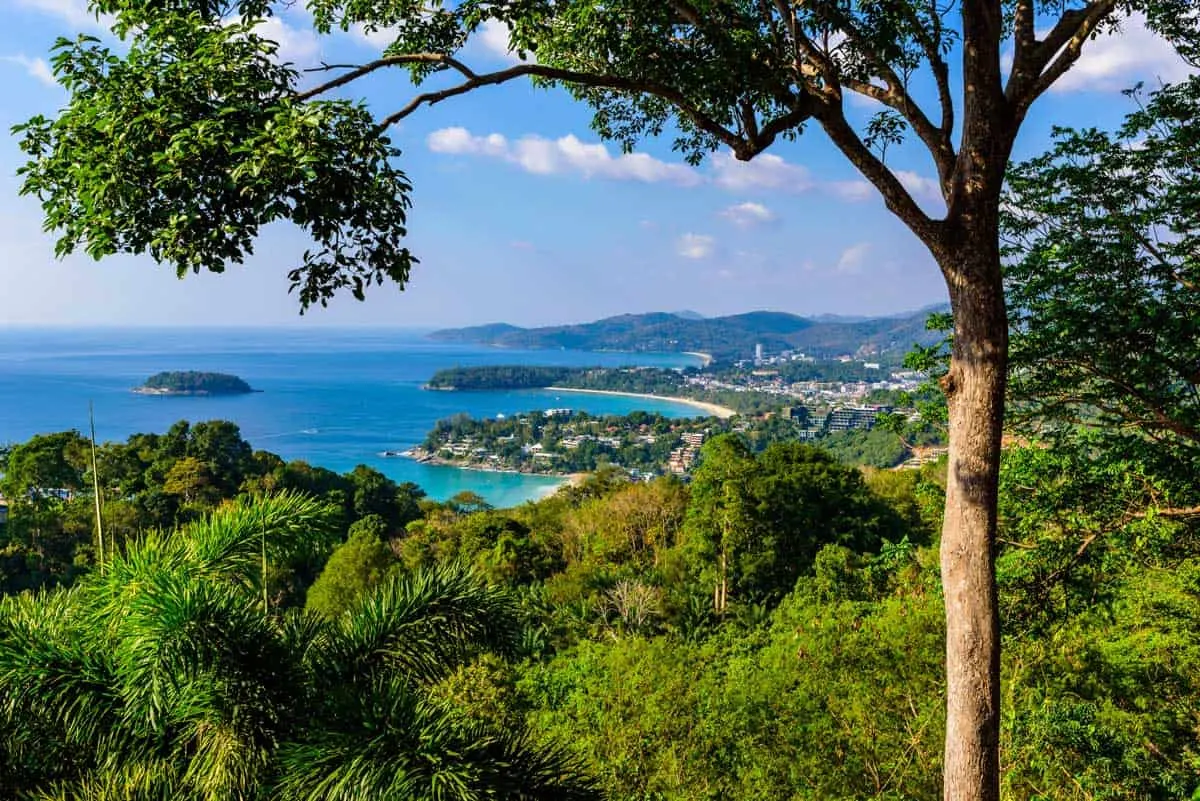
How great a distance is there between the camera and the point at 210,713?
2742mm

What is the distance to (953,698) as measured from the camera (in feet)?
8.59

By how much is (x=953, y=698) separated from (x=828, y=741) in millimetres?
3688

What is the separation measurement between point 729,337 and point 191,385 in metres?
120

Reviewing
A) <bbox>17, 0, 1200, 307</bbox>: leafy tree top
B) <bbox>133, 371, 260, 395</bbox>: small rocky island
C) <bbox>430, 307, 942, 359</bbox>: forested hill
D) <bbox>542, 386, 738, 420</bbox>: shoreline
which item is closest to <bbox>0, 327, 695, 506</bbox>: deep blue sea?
<bbox>133, 371, 260, 395</bbox>: small rocky island

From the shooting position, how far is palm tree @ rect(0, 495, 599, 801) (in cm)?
264

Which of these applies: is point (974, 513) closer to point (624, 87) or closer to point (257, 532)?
point (624, 87)

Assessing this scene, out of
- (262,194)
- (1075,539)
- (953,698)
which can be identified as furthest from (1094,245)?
(262,194)

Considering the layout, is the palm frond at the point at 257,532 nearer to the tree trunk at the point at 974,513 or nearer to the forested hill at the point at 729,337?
the tree trunk at the point at 974,513

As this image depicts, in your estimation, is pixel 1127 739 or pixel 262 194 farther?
pixel 1127 739

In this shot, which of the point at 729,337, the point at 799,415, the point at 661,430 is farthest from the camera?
the point at 729,337

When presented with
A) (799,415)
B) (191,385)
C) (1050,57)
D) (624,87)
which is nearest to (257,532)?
(624,87)

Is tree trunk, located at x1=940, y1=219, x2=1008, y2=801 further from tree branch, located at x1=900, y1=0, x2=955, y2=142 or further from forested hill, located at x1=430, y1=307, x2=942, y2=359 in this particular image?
forested hill, located at x1=430, y1=307, x2=942, y2=359

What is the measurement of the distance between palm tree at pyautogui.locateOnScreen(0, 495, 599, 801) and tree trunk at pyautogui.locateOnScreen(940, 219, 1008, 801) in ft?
4.79

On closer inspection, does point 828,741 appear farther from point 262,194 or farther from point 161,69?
point 161,69
